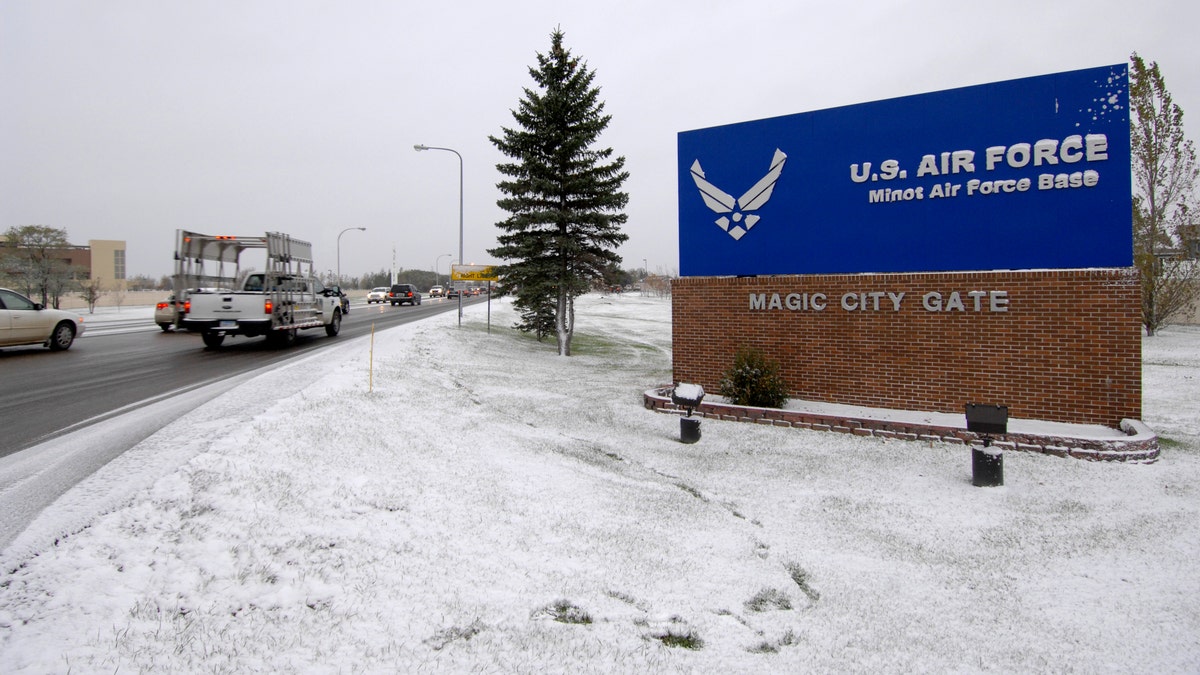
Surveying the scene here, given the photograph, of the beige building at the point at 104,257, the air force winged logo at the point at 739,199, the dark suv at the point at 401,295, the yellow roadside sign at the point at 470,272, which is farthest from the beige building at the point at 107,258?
the air force winged logo at the point at 739,199

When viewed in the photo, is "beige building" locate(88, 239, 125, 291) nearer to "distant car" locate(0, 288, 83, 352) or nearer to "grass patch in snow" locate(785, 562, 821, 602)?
"distant car" locate(0, 288, 83, 352)

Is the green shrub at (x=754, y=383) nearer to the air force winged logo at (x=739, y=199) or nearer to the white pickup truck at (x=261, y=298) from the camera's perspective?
the air force winged logo at (x=739, y=199)

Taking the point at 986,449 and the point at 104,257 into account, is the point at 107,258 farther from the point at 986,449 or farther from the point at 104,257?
the point at 986,449

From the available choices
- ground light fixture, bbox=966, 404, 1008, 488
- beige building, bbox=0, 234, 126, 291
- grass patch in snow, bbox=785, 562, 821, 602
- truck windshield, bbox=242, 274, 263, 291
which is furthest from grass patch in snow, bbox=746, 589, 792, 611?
beige building, bbox=0, 234, 126, 291

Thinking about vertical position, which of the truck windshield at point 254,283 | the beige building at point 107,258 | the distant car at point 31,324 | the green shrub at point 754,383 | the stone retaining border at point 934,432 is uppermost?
the beige building at point 107,258

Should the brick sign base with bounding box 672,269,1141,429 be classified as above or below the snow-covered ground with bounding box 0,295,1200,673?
above

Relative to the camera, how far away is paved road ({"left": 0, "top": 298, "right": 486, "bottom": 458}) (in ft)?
23.8

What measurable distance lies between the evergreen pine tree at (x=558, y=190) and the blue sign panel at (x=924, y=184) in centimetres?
737

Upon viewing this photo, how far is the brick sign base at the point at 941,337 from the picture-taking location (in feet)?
27.3

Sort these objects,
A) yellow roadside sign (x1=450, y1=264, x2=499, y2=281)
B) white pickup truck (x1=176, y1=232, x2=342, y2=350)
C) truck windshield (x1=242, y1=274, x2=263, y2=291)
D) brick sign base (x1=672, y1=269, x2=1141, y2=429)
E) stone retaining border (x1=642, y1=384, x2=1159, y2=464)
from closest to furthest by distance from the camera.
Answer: stone retaining border (x1=642, y1=384, x2=1159, y2=464), brick sign base (x1=672, y1=269, x2=1141, y2=429), white pickup truck (x1=176, y1=232, x2=342, y2=350), truck windshield (x1=242, y1=274, x2=263, y2=291), yellow roadside sign (x1=450, y1=264, x2=499, y2=281)

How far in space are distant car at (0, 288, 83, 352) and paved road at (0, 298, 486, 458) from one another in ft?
1.07

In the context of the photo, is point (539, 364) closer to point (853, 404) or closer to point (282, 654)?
point (853, 404)

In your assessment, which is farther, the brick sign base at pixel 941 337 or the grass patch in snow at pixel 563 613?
the brick sign base at pixel 941 337

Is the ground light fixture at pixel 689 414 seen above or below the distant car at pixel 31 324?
below
